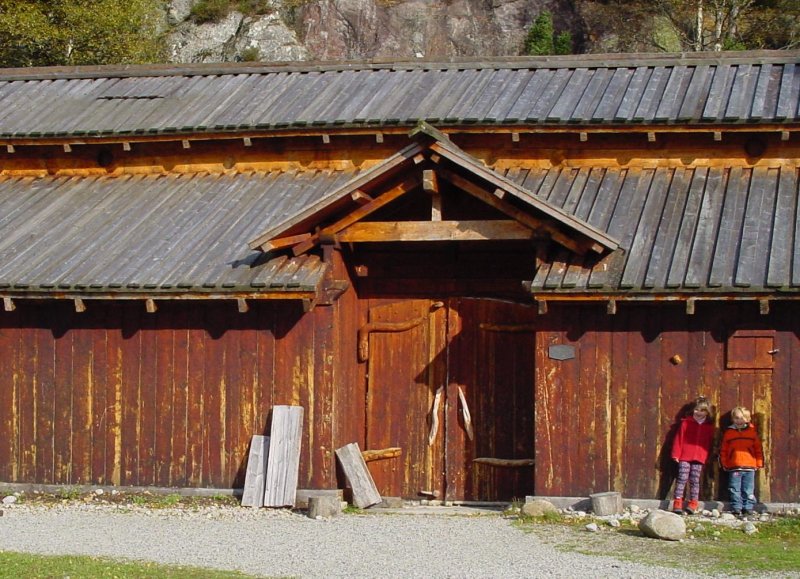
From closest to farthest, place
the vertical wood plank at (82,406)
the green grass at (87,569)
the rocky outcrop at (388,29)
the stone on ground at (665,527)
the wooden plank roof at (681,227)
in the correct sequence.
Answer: the green grass at (87,569)
the stone on ground at (665,527)
the wooden plank roof at (681,227)
the vertical wood plank at (82,406)
the rocky outcrop at (388,29)

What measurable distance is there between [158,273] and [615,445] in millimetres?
6105

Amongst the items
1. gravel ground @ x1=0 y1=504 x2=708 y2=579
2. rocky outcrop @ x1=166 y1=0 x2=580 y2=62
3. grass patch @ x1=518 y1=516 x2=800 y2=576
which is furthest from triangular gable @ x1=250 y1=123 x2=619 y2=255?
rocky outcrop @ x1=166 y1=0 x2=580 y2=62

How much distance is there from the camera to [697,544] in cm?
1226

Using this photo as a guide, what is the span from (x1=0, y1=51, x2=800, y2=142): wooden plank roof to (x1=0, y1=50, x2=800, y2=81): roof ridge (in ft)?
0.07

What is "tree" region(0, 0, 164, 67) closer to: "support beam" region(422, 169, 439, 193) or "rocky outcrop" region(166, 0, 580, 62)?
"rocky outcrop" region(166, 0, 580, 62)

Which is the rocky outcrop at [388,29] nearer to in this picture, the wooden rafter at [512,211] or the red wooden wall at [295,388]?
the red wooden wall at [295,388]

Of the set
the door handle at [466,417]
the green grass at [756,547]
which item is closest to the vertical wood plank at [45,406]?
the door handle at [466,417]

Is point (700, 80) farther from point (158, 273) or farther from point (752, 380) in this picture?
point (158, 273)

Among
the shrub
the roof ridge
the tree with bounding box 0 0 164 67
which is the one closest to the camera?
the roof ridge

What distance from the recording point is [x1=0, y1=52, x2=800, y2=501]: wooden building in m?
14.5

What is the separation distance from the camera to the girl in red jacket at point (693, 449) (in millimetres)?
14180

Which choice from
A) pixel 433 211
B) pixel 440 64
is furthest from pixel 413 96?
pixel 433 211

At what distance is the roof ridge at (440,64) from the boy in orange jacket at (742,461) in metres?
6.87

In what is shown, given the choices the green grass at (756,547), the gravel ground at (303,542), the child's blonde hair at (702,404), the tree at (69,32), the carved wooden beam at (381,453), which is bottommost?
the gravel ground at (303,542)
